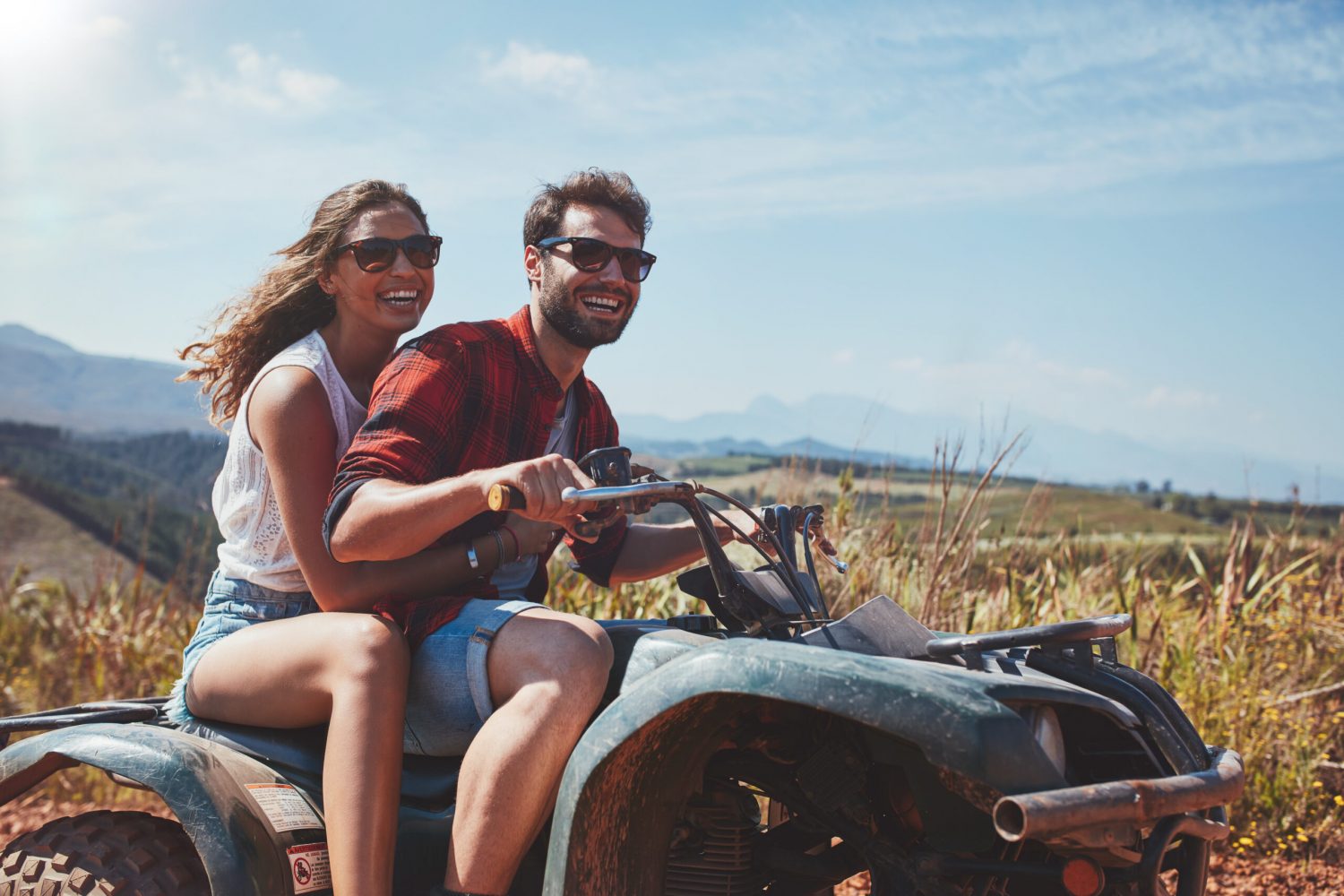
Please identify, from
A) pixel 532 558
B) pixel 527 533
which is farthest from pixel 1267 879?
pixel 527 533

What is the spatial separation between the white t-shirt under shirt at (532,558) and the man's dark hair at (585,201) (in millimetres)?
476

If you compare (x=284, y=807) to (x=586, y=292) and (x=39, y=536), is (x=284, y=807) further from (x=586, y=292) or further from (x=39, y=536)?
(x=39, y=536)

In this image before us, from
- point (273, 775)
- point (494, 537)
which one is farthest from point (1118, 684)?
point (273, 775)

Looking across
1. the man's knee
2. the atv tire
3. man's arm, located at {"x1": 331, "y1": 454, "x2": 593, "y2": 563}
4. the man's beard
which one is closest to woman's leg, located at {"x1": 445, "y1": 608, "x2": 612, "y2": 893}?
the man's knee

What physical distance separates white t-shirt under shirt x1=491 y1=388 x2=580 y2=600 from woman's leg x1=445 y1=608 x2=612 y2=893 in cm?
54

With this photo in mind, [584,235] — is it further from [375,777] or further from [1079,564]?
[1079,564]

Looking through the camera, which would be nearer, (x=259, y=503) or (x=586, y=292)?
(x=259, y=503)

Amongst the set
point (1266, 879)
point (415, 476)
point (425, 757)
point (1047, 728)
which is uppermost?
point (415, 476)

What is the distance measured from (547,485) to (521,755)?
0.53 metres

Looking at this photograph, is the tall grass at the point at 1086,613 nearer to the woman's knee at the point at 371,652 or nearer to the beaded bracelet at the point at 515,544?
the beaded bracelet at the point at 515,544

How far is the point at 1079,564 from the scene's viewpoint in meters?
7.21

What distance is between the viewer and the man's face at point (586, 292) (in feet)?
10.6

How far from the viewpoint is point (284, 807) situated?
2.60 metres

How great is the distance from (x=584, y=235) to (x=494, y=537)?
0.94 m
